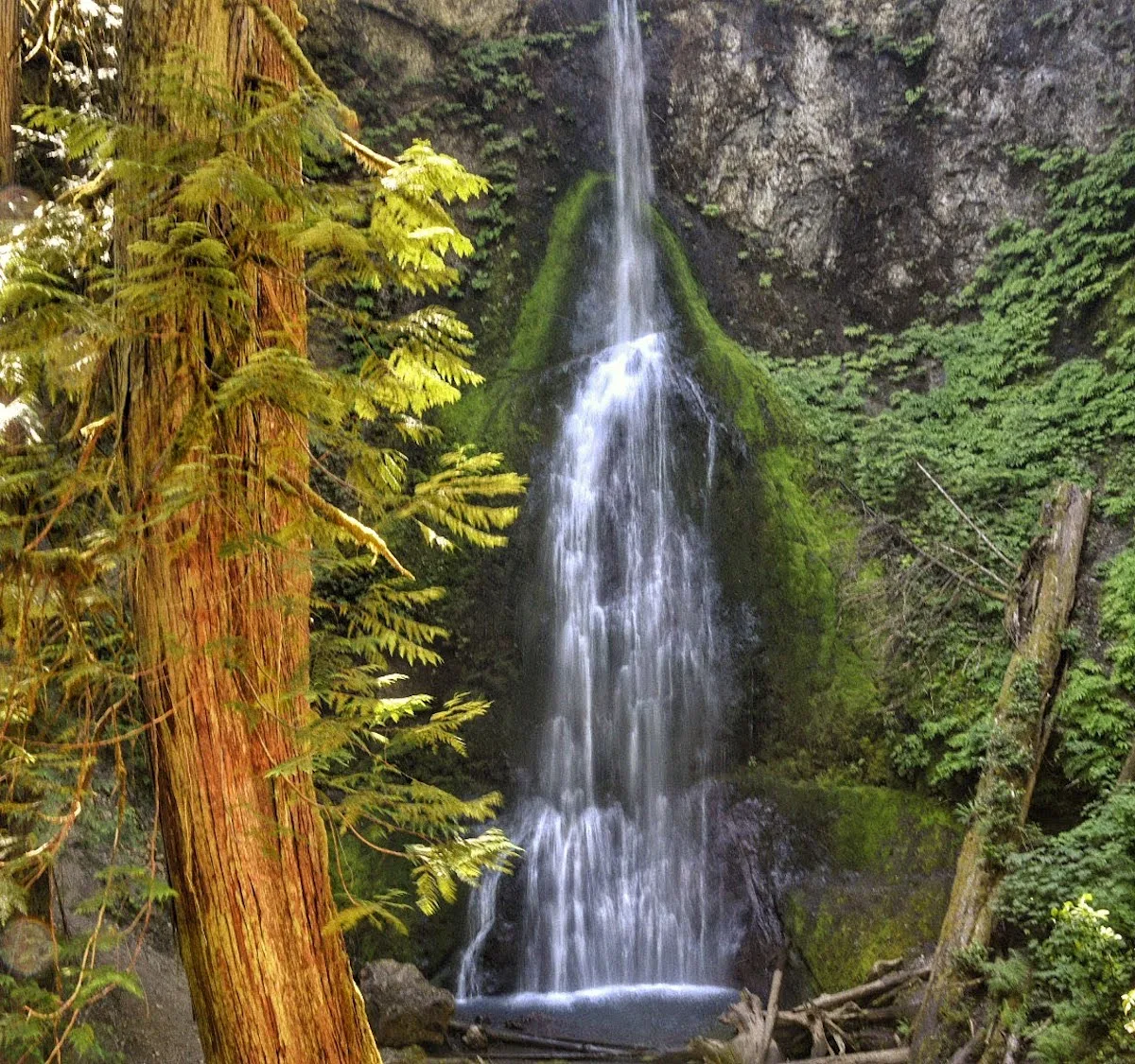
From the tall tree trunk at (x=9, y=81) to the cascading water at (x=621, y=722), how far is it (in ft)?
25.3

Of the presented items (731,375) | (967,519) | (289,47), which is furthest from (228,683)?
(731,375)

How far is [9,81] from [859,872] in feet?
29.6

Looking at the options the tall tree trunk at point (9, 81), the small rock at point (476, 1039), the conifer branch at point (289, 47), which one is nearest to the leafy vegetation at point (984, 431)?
the small rock at point (476, 1039)

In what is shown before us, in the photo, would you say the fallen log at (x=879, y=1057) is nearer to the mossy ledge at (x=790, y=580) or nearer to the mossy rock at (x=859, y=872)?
the mossy rock at (x=859, y=872)

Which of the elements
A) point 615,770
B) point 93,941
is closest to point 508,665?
point 615,770

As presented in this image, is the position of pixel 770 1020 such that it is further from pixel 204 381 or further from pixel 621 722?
pixel 204 381

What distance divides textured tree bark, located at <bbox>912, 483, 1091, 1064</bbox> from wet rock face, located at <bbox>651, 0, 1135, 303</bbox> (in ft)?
22.8

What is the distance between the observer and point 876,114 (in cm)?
1585

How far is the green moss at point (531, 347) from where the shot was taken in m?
12.2

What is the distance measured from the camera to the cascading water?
9.96 metres

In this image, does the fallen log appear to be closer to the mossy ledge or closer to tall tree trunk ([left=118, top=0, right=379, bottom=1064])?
the mossy ledge

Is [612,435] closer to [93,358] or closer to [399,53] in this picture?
[399,53]

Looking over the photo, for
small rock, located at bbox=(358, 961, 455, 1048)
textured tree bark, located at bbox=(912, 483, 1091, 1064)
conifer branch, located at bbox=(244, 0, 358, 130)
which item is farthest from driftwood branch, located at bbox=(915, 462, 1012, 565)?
conifer branch, located at bbox=(244, 0, 358, 130)

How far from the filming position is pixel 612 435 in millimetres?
12164
